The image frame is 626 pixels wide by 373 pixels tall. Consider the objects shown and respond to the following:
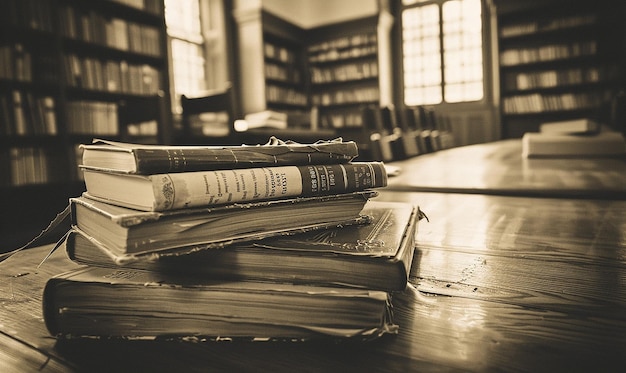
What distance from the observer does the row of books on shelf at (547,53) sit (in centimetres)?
630

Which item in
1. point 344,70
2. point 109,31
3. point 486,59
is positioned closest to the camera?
point 109,31

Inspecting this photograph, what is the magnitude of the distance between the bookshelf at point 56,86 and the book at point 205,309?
2869 mm

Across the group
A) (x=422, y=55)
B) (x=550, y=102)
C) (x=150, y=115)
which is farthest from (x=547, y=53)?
(x=150, y=115)

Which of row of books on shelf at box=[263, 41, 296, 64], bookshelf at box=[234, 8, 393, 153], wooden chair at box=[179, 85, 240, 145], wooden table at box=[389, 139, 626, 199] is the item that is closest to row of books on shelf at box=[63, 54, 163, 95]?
wooden chair at box=[179, 85, 240, 145]

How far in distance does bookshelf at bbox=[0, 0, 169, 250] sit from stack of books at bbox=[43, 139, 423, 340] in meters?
2.87

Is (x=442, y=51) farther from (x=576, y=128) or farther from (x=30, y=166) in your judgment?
(x=30, y=166)

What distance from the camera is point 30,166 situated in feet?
11.6

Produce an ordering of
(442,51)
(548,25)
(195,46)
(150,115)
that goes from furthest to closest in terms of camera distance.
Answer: (442,51)
(548,25)
(195,46)
(150,115)

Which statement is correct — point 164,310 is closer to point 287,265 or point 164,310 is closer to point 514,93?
point 287,265

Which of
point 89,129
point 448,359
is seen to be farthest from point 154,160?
point 89,129

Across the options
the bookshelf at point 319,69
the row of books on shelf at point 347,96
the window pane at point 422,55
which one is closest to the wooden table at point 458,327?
the bookshelf at point 319,69

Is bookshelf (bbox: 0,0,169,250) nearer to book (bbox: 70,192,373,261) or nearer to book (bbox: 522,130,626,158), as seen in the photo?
book (bbox: 70,192,373,261)

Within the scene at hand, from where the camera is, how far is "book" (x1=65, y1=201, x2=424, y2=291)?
385 millimetres

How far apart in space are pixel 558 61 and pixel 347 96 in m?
3.33
